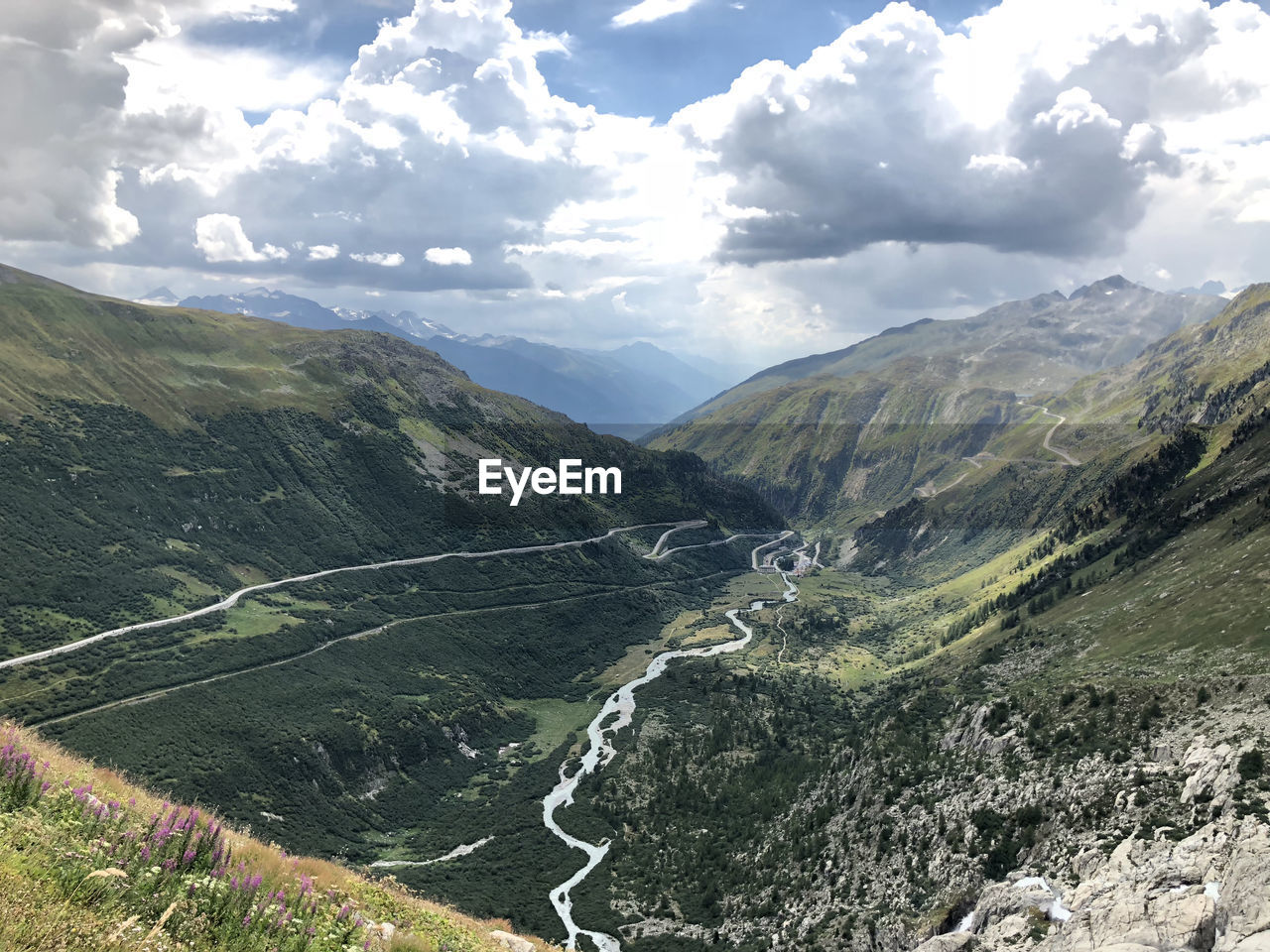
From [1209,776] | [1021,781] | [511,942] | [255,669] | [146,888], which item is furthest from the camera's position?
[255,669]

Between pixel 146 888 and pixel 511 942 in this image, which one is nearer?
pixel 146 888

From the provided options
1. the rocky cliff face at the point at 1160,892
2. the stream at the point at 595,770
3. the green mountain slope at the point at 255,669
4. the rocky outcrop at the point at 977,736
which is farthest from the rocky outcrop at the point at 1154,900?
the green mountain slope at the point at 255,669

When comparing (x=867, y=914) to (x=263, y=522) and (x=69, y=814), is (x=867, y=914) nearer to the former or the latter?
(x=69, y=814)

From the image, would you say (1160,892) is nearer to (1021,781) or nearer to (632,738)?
(1021,781)

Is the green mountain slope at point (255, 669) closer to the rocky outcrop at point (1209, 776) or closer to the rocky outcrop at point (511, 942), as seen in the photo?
the rocky outcrop at point (511, 942)

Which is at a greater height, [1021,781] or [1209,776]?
[1209,776]

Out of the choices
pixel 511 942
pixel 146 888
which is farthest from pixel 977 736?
pixel 146 888

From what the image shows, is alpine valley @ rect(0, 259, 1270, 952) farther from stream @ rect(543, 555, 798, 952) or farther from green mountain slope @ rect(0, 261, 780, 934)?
stream @ rect(543, 555, 798, 952)

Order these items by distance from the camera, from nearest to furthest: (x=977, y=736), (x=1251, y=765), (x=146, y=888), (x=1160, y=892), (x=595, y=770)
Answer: (x=146, y=888) < (x=1160, y=892) < (x=1251, y=765) < (x=977, y=736) < (x=595, y=770)

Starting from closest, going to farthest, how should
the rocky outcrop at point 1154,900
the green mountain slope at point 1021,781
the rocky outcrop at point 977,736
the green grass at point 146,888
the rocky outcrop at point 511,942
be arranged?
the green grass at point 146,888
the rocky outcrop at point 511,942
the rocky outcrop at point 1154,900
the green mountain slope at point 1021,781
the rocky outcrop at point 977,736
